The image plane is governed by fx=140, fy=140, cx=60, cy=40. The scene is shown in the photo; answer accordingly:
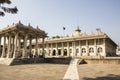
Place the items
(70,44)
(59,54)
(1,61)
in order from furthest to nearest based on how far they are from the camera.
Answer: (59,54) → (70,44) → (1,61)

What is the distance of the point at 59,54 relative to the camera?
5169 centimetres

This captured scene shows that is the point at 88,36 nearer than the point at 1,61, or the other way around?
the point at 1,61

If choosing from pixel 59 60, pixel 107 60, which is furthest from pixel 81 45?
pixel 107 60

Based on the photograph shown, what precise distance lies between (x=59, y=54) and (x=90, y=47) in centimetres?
1258

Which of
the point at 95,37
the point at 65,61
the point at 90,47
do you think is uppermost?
the point at 95,37

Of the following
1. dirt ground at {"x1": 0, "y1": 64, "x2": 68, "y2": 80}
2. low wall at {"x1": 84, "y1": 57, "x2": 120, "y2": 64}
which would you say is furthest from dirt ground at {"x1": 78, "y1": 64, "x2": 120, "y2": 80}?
low wall at {"x1": 84, "y1": 57, "x2": 120, "y2": 64}

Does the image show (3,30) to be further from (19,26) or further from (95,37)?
(95,37)

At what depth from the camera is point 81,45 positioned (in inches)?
1810

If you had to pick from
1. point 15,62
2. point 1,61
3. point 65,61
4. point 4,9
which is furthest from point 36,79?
point 65,61

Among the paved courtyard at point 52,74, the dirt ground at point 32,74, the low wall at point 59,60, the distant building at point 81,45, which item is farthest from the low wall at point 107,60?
the dirt ground at point 32,74

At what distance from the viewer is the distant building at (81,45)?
138ft

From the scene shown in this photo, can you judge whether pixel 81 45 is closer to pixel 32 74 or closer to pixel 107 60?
pixel 107 60

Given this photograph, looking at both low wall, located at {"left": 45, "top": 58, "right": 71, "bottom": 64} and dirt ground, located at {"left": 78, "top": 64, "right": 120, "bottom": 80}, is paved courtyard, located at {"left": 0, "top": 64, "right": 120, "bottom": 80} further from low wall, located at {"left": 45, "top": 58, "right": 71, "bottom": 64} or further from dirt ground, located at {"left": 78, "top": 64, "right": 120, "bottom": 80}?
low wall, located at {"left": 45, "top": 58, "right": 71, "bottom": 64}

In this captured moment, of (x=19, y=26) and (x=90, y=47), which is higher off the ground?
(x=19, y=26)
